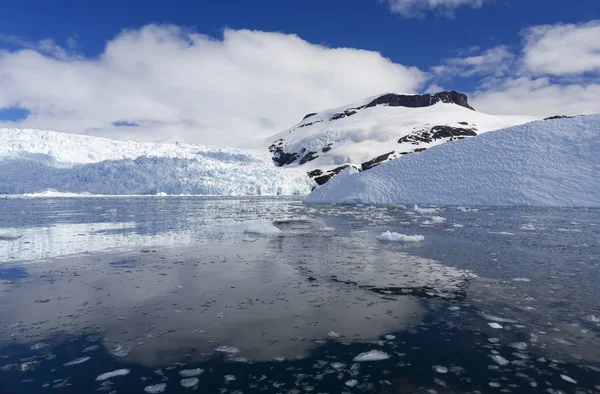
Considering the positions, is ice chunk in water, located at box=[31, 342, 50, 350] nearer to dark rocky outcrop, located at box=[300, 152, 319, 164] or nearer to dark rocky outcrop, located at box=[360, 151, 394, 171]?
dark rocky outcrop, located at box=[360, 151, 394, 171]

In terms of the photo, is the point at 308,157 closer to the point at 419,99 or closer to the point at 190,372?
the point at 419,99

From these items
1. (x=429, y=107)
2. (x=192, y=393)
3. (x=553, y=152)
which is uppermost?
(x=429, y=107)

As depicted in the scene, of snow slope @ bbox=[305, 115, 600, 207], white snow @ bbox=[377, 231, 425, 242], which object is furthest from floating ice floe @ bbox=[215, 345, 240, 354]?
snow slope @ bbox=[305, 115, 600, 207]

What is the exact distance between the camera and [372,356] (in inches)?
162

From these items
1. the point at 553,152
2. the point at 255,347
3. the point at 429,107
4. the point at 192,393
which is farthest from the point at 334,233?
the point at 429,107

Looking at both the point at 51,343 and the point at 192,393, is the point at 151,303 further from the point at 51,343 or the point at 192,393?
the point at 192,393

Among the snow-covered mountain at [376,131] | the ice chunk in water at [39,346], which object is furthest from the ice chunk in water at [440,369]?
the snow-covered mountain at [376,131]

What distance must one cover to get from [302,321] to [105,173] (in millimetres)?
59060

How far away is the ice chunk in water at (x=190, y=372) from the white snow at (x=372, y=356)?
5.03 feet

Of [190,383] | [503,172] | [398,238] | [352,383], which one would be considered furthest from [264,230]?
[503,172]

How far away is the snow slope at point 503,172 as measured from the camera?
25797mm

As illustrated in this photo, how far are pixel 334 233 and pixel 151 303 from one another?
941cm

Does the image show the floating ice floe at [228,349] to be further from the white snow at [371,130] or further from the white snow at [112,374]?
the white snow at [371,130]

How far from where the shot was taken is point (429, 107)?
528 feet
